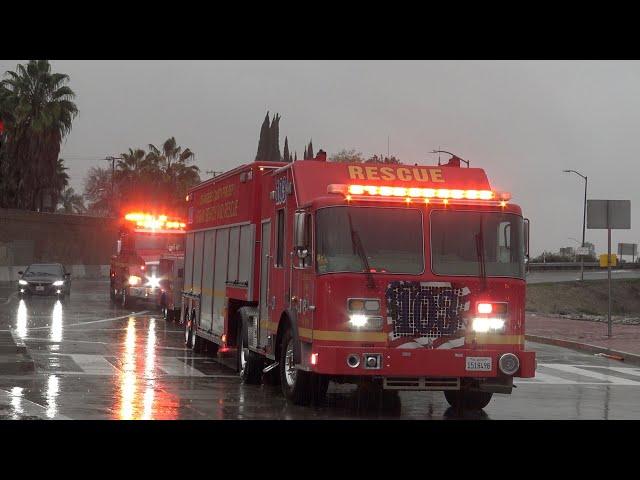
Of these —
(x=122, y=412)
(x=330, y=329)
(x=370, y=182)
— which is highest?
(x=370, y=182)

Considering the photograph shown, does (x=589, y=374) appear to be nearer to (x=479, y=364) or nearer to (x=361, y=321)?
(x=479, y=364)

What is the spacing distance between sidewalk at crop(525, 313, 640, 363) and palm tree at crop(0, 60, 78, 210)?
44.8 m

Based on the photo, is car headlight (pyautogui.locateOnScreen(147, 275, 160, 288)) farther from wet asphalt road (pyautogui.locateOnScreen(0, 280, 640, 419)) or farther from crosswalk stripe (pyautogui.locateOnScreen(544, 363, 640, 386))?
crosswalk stripe (pyautogui.locateOnScreen(544, 363, 640, 386))

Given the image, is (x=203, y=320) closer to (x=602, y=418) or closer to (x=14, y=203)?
(x=602, y=418)

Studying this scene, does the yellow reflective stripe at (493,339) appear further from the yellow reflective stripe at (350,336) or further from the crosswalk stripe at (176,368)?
the crosswalk stripe at (176,368)

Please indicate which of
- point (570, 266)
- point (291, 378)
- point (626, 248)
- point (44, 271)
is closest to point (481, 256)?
point (291, 378)

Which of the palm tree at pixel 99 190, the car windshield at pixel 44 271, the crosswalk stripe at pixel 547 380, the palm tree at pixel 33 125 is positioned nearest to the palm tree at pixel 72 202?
the palm tree at pixel 99 190

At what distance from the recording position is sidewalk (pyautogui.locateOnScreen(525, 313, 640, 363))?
24209mm

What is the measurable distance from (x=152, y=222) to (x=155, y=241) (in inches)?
28.5

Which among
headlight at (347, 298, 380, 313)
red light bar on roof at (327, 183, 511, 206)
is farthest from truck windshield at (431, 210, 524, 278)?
headlight at (347, 298, 380, 313)
